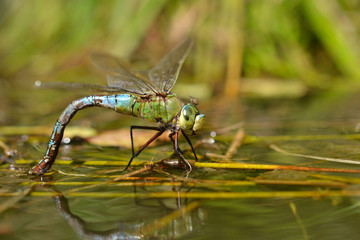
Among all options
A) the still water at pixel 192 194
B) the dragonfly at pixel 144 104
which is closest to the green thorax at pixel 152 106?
the dragonfly at pixel 144 104

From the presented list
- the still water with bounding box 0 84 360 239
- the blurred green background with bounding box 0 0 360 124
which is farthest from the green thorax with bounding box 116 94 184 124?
the blurred green background with bounding box 0 0 360 124

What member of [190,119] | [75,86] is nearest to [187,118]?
[190,119]

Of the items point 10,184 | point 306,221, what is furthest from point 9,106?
point 306,221

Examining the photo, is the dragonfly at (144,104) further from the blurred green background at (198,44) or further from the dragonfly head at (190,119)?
the blurred green background at (198,44)

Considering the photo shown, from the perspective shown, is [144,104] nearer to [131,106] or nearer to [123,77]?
[131,106]

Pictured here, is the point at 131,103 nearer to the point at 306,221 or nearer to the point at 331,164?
the point at 331,164

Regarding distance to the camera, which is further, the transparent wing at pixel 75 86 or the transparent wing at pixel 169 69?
the transparent wing at pixel 169 69
